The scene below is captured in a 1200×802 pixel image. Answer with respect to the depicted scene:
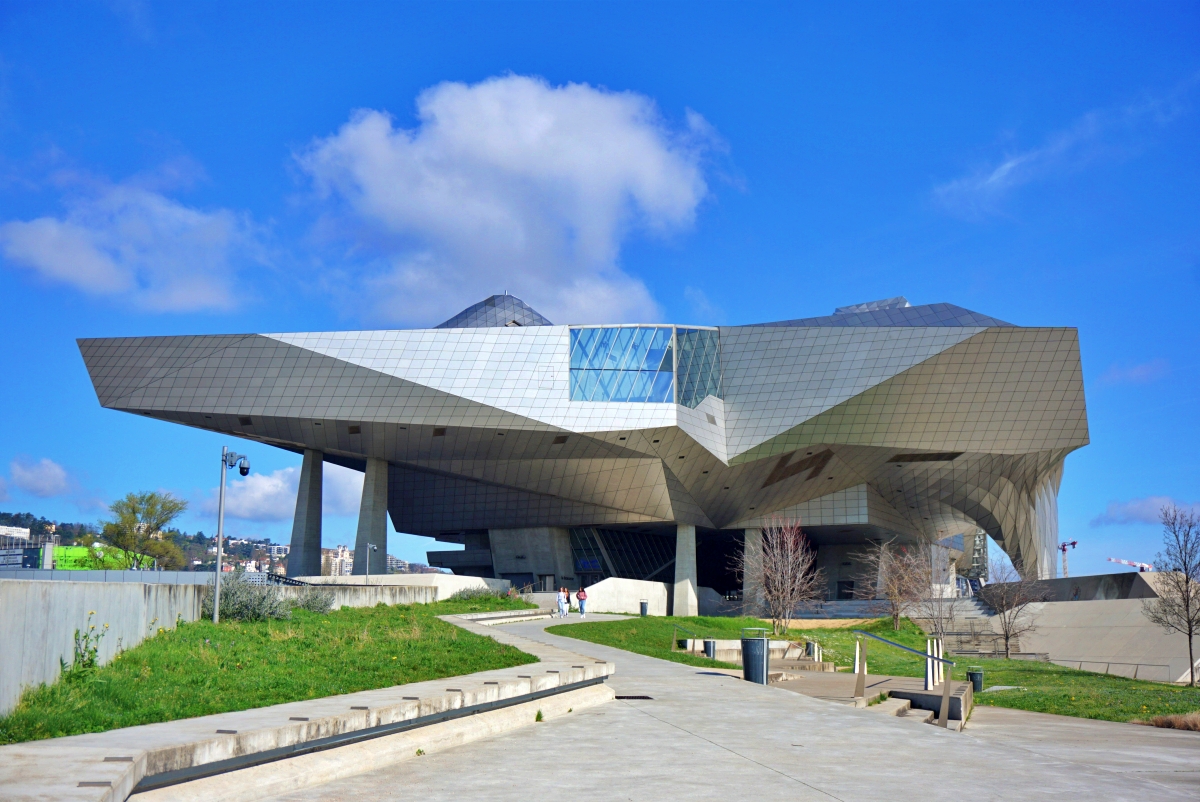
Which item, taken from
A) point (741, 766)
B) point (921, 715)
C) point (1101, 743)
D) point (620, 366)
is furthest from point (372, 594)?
point (741, 766)

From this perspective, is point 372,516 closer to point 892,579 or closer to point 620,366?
point 620,366

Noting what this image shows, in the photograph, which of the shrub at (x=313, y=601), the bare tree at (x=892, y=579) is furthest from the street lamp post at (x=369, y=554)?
the bare tree at (x=892, y=579)

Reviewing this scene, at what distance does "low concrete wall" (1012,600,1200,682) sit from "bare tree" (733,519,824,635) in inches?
500

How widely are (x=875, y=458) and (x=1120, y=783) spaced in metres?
53.3

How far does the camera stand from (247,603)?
914 inches

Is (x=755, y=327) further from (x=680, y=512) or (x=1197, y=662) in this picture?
(x=1197, y=662)

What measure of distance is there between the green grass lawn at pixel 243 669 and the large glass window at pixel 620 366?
29.8 m

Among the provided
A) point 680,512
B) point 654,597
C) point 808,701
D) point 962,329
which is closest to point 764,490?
point 680,512

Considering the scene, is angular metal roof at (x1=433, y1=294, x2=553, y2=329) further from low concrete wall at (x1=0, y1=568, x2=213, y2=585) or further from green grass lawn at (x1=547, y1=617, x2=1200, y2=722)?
low concrete wall at (x1=0, y1=568, x2=213, y2=585)

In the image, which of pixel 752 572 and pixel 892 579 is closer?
pixel 892 579

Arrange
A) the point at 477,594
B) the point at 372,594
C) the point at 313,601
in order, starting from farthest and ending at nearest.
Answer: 1. the point at 477,594
2. the point at 372,594
3. the point at 313,601

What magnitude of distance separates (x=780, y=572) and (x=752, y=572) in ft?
35.8

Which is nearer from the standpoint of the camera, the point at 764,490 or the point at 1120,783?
the point at 1120,783

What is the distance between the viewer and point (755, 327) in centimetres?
5797
